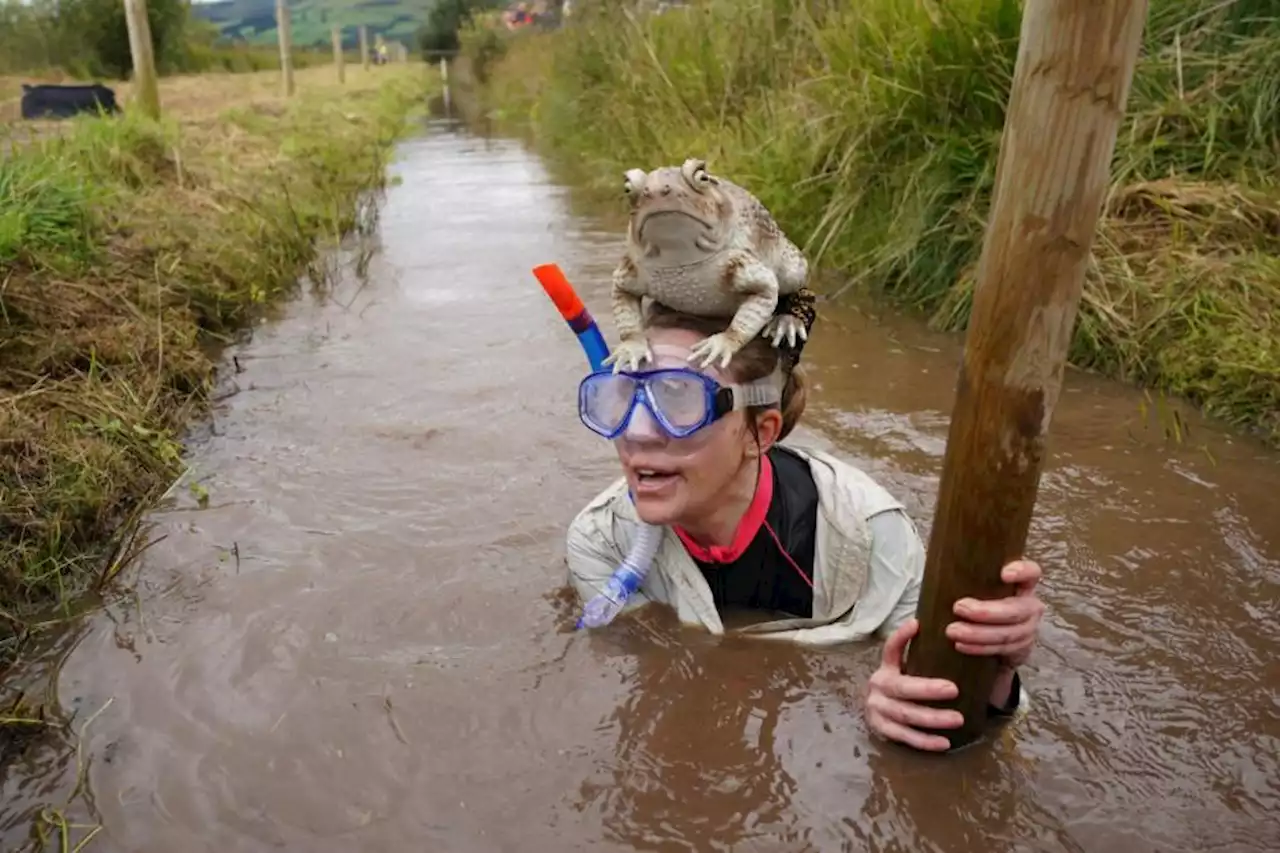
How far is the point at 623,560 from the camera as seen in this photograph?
9.78ft

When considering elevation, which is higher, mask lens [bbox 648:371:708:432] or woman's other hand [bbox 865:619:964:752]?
mask lens [bbox 648:371:708:432]

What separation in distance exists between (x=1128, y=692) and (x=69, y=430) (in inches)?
151

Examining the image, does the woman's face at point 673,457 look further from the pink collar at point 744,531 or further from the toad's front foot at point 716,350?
the pink collar at point 744,531

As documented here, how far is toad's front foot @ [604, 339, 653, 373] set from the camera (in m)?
2.55

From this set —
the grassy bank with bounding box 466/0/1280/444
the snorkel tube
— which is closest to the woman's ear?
the snorkel tube

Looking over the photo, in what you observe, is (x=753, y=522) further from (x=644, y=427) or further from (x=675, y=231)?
(x=675, y=231)

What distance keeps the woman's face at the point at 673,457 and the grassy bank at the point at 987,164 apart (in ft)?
9.77

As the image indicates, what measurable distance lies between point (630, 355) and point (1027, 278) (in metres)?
1.08

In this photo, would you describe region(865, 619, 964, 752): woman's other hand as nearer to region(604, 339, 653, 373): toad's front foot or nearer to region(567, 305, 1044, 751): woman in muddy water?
region(567, 305, 1044, 751): woman in muddy water

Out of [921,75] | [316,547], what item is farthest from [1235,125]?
[316,547]

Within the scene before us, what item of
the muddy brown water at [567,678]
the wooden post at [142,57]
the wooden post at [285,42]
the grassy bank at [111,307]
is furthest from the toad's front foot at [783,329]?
the wooden post at [285,42]

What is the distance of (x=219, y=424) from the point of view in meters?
5.09

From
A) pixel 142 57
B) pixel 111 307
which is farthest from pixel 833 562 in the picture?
pixel 142 57

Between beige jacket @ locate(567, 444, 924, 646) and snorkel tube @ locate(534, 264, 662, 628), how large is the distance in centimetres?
5
